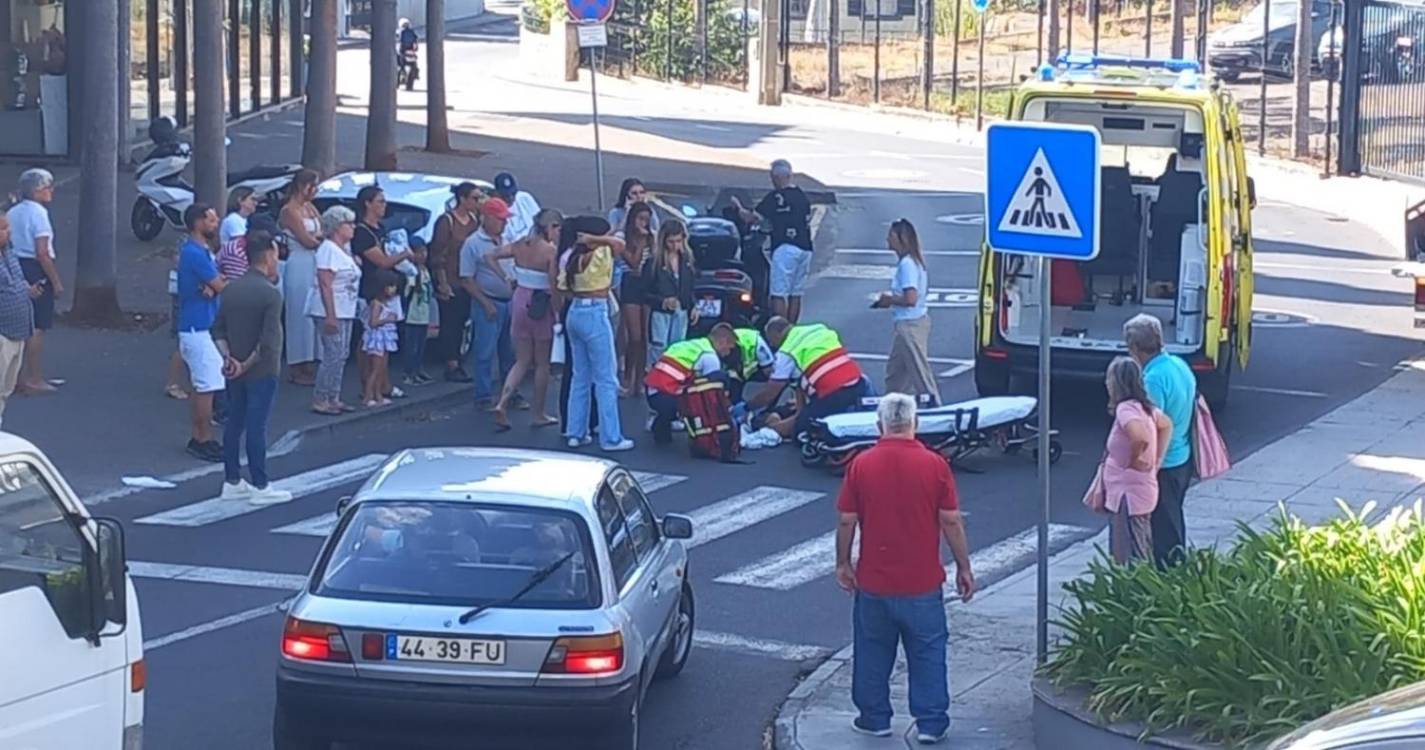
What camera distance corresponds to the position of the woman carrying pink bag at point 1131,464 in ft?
37.6

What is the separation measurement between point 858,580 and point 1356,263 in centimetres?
1969

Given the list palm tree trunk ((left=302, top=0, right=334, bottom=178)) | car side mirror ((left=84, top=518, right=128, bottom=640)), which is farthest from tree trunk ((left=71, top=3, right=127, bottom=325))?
car side mirror ((left=84, top=518, right=128, bottom=640))

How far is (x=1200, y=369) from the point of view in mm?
17156

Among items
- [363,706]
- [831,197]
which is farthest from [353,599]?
[831,197]


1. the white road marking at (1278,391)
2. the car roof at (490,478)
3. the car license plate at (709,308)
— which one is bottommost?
the white road marking at (1278,391)

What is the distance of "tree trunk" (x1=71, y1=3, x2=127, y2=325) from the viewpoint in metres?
20.0

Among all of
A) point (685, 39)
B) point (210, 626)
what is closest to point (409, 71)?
point (685, 39)

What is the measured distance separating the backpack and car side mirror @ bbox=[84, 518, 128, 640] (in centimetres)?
935

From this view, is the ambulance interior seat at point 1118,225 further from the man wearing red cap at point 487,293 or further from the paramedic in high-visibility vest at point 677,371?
the man wearing red cap at point 487,293

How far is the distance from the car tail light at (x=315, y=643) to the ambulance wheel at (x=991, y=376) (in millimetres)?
9512

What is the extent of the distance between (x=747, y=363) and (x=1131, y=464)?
6070 millimetres

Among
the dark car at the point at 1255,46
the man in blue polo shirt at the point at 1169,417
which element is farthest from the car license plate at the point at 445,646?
the dark car at the point at 1255,46

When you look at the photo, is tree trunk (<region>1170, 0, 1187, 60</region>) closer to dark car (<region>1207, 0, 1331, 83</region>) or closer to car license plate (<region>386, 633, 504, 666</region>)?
dark car (<region>1207, 0, 1331, 83</region>)

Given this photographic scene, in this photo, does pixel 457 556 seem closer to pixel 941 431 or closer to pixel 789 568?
pixel 789 568
